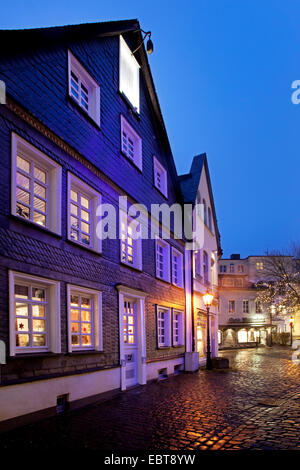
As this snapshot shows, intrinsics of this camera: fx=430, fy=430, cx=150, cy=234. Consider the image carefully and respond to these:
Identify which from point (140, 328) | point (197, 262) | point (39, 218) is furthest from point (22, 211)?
point (197, 262)

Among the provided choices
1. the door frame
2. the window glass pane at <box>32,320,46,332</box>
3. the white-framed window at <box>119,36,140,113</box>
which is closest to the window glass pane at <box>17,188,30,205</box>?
the window glass pane at <box>32,320,46,332</box>

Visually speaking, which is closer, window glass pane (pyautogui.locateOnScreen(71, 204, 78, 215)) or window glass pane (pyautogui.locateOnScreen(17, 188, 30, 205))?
window glass pane (pyautogui.locateOnScreen(17, 188, 30, 205))

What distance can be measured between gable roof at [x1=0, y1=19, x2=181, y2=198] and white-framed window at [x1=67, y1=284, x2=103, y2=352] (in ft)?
17.5

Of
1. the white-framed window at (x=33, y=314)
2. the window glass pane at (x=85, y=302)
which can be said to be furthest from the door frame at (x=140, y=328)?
the white-framed window at (x=33, y=314)

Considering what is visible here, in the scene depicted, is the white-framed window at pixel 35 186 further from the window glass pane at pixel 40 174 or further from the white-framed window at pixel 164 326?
the white-framed window at pixel 164 326

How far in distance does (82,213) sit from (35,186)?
2075mm

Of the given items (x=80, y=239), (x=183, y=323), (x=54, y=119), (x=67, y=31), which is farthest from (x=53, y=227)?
(x=183, y=323)

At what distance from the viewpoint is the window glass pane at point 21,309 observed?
8555mm

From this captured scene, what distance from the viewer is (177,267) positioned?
20312 millimetres

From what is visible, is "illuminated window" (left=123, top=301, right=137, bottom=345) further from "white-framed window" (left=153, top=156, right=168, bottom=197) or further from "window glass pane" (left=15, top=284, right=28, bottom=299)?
"white-framed window" (left=153, top=156, right=168, bottom=197)

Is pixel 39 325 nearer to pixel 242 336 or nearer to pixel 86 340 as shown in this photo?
pixel 86 340

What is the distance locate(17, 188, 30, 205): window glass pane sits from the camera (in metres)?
8.91

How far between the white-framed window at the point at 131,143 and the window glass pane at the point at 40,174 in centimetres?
457
